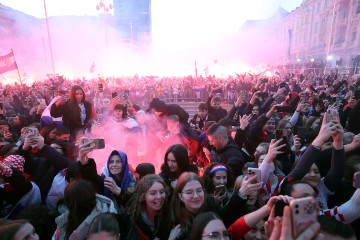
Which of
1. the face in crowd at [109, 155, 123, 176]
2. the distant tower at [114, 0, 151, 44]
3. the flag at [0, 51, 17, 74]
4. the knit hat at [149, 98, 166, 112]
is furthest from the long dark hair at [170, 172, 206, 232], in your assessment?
the distant tower at [114, 0, 151, 44]

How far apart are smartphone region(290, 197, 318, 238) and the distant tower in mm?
84349

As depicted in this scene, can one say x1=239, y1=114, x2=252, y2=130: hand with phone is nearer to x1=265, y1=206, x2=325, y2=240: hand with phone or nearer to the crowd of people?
the crowd of people

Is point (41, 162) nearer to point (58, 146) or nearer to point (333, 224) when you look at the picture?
point (58, 146)

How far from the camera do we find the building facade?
121 feet

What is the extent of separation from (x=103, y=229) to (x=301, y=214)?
154 centimetres

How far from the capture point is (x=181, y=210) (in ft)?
8.47

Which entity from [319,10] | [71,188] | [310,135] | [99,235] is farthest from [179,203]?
[319,10]

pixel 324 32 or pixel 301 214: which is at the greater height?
pixel 324 32

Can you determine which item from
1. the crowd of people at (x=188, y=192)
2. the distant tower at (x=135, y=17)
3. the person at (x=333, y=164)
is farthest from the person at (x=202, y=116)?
the distant tower at (x=135, y=17)

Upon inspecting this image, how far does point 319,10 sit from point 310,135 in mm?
53815

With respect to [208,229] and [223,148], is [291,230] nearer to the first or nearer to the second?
[208,229]

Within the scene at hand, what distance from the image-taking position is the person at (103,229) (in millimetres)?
2134

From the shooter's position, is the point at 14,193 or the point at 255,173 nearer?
the point at 255,173

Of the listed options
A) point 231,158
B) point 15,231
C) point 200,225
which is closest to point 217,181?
point 231,158
